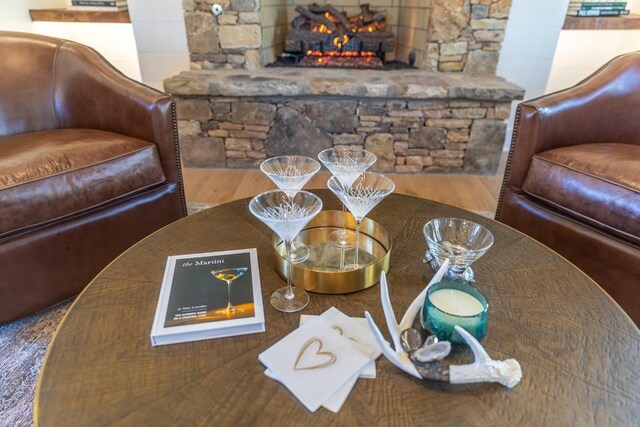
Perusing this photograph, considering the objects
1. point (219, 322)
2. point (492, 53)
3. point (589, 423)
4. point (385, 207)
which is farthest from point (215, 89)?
point (589, 423)

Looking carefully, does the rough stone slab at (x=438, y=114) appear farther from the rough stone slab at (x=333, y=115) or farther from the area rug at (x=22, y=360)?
the area rug at (x=22, y=360)

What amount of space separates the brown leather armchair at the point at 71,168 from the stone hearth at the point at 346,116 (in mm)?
645

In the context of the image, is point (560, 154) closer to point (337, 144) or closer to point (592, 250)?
point (592, 250)

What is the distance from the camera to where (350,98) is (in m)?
2.35

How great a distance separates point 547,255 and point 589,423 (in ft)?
1.53

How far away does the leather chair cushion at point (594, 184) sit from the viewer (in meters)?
1.27

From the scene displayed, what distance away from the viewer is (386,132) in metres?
2.42

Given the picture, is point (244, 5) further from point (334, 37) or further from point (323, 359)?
point (323, 359)

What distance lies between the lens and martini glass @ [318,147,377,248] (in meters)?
1.06

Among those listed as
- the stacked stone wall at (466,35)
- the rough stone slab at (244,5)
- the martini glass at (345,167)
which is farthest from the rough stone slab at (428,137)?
the martini glass at (345,167)

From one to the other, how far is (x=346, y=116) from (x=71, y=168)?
1461 mm

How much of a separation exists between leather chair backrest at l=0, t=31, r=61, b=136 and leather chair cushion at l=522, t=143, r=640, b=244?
1.96m

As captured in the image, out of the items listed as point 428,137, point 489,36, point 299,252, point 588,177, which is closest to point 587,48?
point 489,36

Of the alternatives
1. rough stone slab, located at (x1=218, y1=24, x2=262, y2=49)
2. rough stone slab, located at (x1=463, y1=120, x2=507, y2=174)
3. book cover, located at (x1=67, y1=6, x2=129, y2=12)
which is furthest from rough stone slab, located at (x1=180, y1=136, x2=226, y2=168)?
rough stone slab, located at (x1=463, y1=120, x2=507, y2=174)
